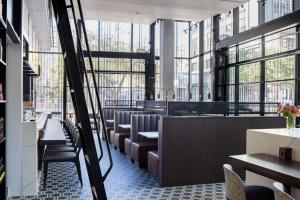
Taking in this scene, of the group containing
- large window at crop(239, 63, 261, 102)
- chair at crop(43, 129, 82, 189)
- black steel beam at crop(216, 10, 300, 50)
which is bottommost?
chair at crop(43, 129, 82, 189)

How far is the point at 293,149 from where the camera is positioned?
317cm

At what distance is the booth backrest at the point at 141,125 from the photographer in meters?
6.98

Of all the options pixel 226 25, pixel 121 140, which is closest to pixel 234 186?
pixel 121 140

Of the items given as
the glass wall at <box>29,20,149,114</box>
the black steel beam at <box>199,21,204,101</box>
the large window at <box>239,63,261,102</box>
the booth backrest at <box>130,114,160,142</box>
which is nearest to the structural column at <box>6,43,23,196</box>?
the booth backrest at <box>130,114,160,142</box>

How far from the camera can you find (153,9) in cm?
941

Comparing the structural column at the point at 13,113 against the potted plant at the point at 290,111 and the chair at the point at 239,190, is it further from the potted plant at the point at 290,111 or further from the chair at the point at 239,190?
the potted plant at the point at 290,111

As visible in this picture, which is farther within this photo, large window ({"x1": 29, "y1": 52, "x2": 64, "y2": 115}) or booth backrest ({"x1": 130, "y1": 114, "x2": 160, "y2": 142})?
large window ({"x1": 29, "y1": 52, "x2": 64, "y2": 115})

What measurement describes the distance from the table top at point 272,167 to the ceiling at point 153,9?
6.19 meters

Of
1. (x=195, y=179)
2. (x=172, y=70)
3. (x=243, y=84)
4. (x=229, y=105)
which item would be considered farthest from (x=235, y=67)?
(x=195, y=179)

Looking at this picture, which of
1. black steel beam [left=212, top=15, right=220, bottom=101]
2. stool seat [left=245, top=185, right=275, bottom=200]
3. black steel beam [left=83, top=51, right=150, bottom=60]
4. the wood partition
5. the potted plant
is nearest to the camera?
stool seat [left=245, top=185, right=275, bottom=200]

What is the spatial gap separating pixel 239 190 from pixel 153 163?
3.07m

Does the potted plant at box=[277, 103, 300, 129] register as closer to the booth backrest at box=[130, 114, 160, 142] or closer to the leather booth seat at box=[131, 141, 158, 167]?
the leather booth seat at box=[131, 141, 158, 167]

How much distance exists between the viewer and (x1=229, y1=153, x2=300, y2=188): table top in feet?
8.24

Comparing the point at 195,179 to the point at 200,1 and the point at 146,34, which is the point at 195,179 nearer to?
the point at 200,1
